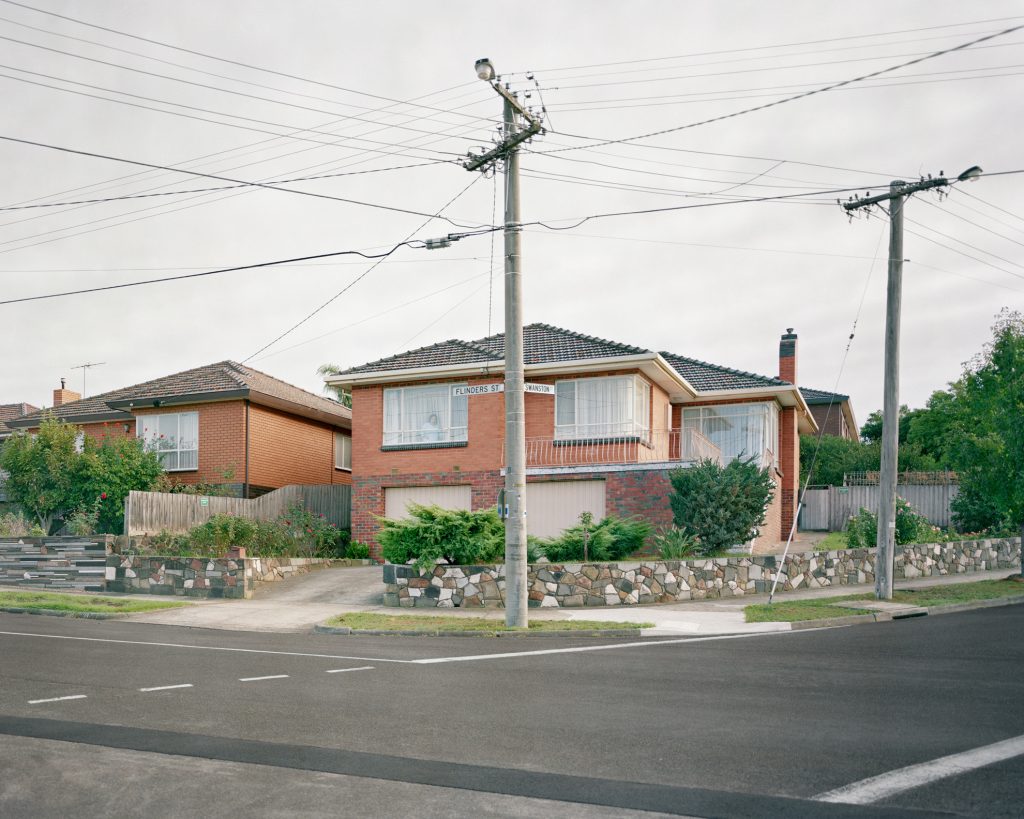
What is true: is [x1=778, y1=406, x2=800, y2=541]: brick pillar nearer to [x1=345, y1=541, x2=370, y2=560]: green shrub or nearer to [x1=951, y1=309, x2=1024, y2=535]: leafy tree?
[x1=951, y1=309, x2=1024, y2=535]: leafy tree

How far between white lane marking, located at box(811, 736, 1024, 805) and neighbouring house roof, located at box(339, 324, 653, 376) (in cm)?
1962

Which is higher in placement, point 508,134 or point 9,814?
point 508,134

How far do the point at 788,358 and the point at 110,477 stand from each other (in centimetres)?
2367

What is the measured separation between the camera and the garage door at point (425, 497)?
2778 cm

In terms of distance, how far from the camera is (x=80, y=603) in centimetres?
2094

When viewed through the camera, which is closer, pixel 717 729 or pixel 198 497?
pixel 717 729

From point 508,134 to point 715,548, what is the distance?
10378mm


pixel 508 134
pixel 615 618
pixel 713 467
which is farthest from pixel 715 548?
pixel 508 134

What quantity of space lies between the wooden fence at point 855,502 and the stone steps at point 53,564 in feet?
80.5

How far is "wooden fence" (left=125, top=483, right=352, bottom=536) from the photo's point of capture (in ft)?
81.3

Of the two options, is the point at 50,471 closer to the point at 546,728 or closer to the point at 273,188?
the point at 273,188

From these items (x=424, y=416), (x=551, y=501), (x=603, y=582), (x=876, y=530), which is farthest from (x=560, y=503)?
(x=876, y=530)

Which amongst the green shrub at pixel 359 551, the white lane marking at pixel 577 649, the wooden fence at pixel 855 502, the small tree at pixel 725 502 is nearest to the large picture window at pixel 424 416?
the green shrub at pixel 359 551

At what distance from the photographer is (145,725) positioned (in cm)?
817
